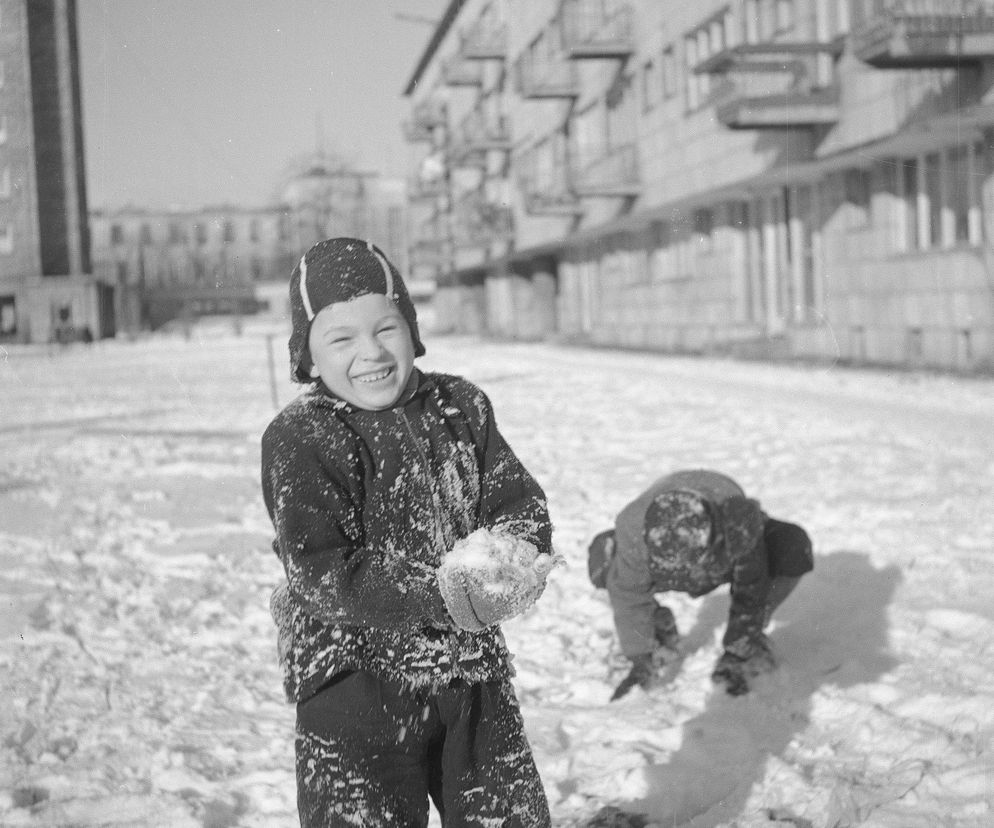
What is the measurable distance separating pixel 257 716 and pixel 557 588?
6.03ft

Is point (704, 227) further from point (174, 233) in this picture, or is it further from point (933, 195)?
point (174, 233)

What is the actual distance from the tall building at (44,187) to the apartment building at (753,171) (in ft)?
49.3

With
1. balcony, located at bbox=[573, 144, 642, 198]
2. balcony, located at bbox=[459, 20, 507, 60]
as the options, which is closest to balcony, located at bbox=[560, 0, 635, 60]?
balcony, located at bbox=[573, 144, 642, 198]

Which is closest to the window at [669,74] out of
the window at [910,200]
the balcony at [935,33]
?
the window at [910,200]

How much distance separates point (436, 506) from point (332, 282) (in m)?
0.42

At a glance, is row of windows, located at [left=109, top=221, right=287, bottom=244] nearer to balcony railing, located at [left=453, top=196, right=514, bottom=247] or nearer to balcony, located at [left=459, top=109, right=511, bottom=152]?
balcony railing, located at [left=453, top=196, right=514, bottom=247]

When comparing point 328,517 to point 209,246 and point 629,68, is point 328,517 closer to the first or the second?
point 629,68

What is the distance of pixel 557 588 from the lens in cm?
547

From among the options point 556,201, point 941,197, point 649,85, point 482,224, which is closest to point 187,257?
point 482,224

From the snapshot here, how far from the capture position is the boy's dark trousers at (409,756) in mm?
2031

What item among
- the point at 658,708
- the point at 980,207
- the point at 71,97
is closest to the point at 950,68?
the point at 980,207

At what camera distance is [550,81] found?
1177 inches

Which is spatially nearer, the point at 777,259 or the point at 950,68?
the point at 950,68

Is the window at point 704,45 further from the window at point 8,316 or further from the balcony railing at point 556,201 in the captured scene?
Result: the window at point 8,316
